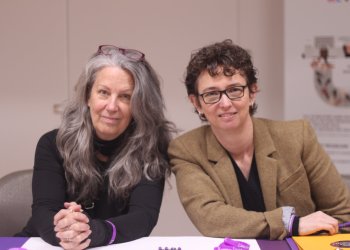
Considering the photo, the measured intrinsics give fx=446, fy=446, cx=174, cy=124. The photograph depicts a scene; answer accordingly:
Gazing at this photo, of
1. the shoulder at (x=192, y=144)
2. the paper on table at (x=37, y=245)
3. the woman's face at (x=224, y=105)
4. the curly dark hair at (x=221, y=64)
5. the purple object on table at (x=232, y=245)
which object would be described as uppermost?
the curly dark hair at (x=221, y=64)

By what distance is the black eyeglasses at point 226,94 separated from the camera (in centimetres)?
174

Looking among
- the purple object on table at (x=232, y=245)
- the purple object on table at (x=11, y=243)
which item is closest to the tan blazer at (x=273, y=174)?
the purple object on table at (x=232, y=245)

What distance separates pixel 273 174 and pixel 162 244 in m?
0.56

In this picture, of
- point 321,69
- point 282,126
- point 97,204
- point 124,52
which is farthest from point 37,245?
point 321,69

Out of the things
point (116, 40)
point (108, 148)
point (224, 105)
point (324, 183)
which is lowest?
point (324, 183)

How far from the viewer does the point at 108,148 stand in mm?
1903

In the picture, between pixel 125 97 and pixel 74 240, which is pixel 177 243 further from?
pixel 125 97

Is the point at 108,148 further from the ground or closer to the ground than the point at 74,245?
further from the ground

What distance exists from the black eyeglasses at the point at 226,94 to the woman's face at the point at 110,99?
31 centimetres

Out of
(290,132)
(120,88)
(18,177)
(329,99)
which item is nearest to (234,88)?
(290,132)

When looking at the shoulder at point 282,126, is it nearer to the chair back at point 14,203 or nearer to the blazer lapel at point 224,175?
the blazer lapel at point 224,175

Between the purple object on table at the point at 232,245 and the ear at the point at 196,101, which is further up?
the ear at the point at 196,101

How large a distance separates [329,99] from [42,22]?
83.2 inches

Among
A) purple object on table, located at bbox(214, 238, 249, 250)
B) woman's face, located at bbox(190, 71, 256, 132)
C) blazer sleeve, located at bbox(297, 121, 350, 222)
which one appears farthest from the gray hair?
blazer sleeve, located at bbox(297, 121, 350, 222)
